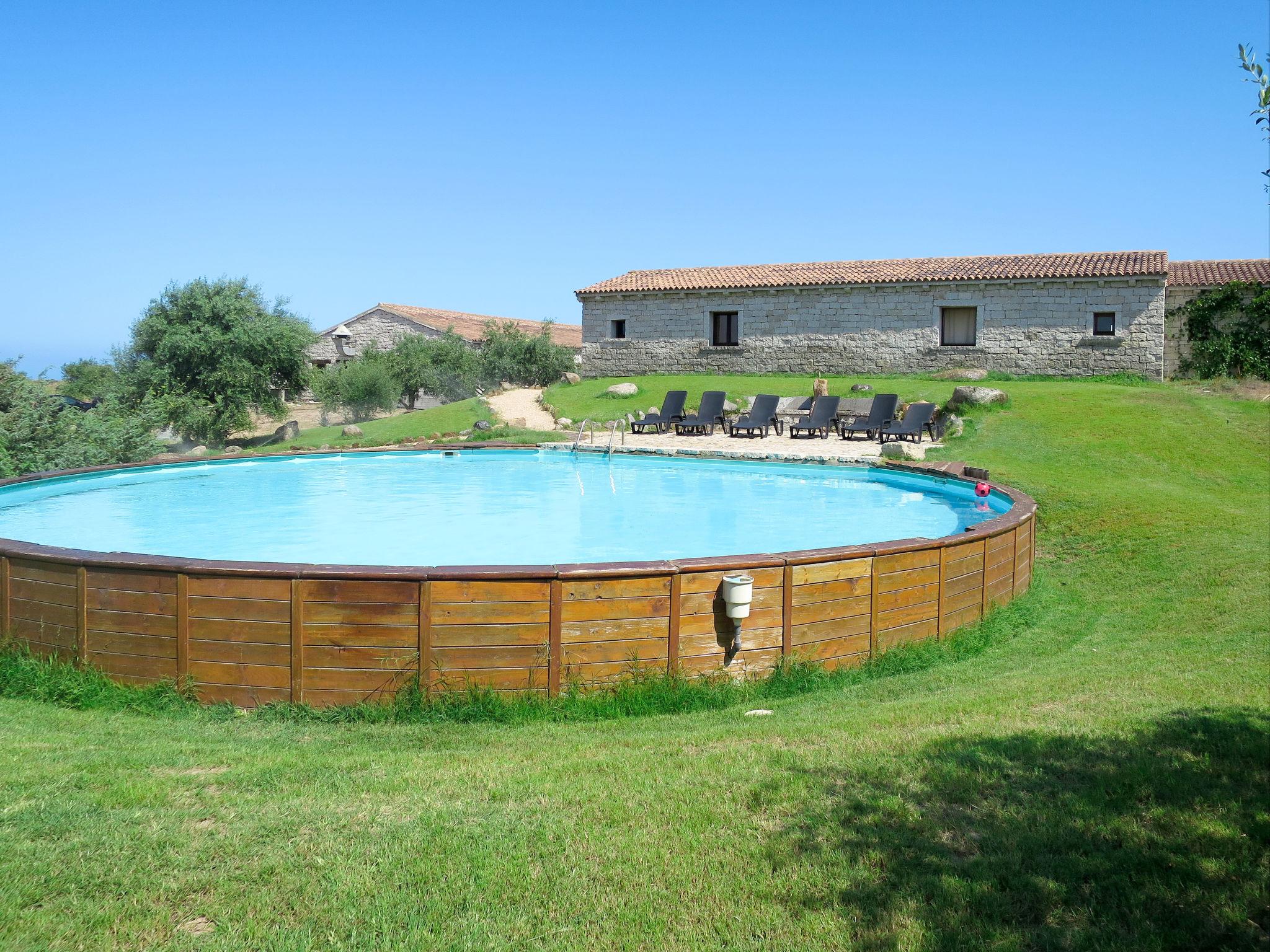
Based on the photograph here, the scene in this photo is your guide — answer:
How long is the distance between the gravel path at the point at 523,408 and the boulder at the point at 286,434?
6488 mm

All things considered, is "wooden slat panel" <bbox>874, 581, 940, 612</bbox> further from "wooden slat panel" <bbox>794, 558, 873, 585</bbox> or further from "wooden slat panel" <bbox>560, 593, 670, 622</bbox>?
"wooden slat panel" <bbox>560, 593, 670, 622</bbox>

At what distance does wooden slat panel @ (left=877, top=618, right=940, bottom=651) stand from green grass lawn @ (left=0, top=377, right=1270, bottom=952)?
1.36 feet

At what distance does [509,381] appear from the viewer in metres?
42.0

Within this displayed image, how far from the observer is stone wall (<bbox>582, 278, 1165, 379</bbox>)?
27.2 metres

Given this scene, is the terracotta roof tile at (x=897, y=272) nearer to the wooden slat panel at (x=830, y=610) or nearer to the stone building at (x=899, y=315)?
the stone building at (x=899, y=315)

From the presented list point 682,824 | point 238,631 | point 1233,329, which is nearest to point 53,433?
point 238,631

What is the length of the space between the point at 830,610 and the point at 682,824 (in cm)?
285

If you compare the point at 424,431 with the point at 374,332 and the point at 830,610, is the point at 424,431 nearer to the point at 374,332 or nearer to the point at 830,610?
the point at 830,610

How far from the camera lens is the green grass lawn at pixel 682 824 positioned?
10.2 ft

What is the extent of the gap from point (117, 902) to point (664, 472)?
15.9 meters

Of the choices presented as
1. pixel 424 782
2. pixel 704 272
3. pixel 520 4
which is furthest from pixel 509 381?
pixel 424 782

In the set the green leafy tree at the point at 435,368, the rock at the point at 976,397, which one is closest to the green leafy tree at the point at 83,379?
the green leafy tree at the point at 435,368

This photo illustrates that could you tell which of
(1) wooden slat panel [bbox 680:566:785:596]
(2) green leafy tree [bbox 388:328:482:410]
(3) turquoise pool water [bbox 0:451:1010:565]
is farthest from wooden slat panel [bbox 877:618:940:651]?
(2) green leafy tree [bbox 388:328:482:410]

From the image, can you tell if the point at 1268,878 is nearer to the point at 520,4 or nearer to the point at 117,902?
the point at 117,902
